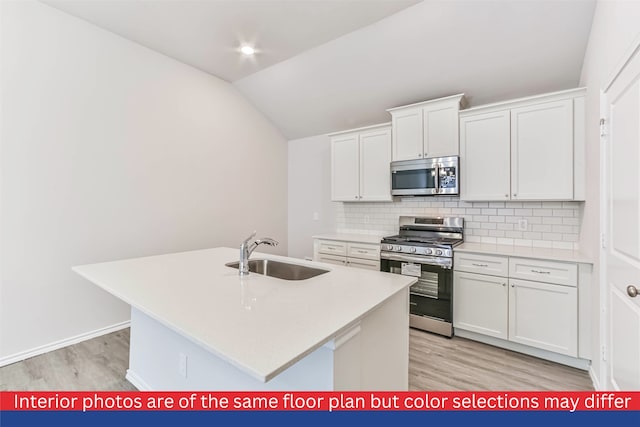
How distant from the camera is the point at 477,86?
10.2 ft

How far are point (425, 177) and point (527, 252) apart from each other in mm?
1160

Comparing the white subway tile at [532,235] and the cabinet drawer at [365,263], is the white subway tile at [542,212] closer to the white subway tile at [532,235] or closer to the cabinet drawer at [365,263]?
the white subway tile at [532,235]

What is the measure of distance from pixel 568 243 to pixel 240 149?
393 cm

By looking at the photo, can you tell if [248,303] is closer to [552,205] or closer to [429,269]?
[429,269]

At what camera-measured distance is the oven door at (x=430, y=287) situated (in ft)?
9.21

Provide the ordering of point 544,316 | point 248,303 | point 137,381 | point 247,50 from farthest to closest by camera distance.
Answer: point 247,50 < point 544,316 < point 137,381 < point 248,303

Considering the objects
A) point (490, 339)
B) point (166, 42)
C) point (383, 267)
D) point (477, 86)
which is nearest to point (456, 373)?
point (490, 339)

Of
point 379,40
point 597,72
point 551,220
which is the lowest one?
point 551,220

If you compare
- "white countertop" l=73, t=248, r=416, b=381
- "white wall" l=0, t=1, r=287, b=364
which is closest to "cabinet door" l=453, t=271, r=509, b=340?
"white countertop" l=73, t=248, r=416, b=381

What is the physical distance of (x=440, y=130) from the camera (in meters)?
3.12

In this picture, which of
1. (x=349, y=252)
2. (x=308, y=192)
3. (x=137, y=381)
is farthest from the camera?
(x=308, y=192)

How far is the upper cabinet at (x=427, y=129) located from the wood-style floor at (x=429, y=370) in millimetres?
1887

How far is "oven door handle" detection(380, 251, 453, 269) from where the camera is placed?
111 inches

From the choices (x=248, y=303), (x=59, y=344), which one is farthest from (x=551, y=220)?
(x=59, y=344)
